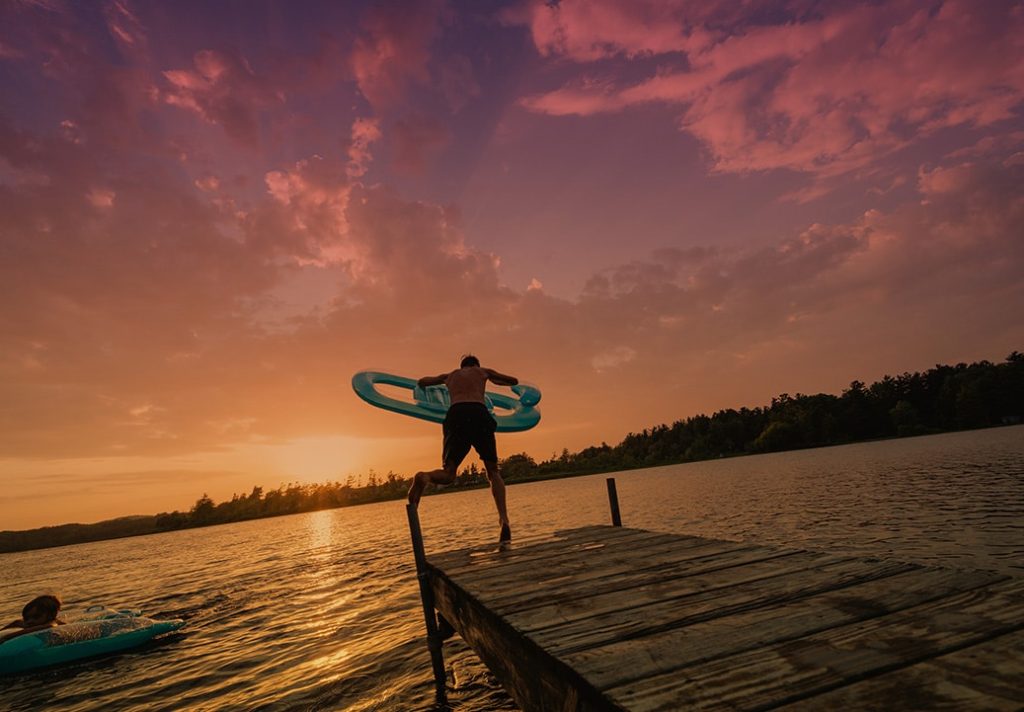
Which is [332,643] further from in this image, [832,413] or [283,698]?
[832,413]

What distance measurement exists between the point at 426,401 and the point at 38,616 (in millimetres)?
11785

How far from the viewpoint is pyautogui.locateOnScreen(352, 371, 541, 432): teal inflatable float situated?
1122 centimetres

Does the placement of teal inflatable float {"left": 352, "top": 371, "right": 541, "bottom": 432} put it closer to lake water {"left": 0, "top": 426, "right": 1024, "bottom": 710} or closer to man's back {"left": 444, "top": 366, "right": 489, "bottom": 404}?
man's back {"left": 444, "top": 366, "right": 489, "bottom": 404}

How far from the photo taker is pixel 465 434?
8891mm

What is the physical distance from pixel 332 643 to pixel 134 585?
25446mm

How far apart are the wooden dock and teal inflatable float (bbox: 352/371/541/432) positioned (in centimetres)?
576

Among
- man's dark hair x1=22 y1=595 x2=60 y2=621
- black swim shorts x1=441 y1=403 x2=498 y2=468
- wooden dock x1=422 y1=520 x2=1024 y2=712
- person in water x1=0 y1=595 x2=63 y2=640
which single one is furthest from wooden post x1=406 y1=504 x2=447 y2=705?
man's dark hair x1=22 y1=595 x2=60 y2=621

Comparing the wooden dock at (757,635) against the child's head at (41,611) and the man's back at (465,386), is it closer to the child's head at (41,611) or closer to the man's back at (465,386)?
the man's back at (465,386)

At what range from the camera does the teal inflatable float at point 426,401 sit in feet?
36.8

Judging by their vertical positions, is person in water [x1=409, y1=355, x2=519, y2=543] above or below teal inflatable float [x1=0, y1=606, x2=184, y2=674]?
above

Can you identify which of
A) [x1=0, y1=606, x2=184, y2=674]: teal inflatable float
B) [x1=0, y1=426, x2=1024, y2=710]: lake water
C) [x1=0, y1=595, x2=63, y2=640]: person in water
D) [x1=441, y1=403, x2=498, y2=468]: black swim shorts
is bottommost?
[x1=0, y1=426, x2=1024, y2=710]: lake water

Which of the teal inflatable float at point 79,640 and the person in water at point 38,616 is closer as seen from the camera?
the teal inflatable float at point 79,640

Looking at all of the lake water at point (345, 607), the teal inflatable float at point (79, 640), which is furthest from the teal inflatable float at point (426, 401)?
the teal inflatable float at point (79, 640)

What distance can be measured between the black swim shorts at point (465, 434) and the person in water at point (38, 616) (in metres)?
12.1
